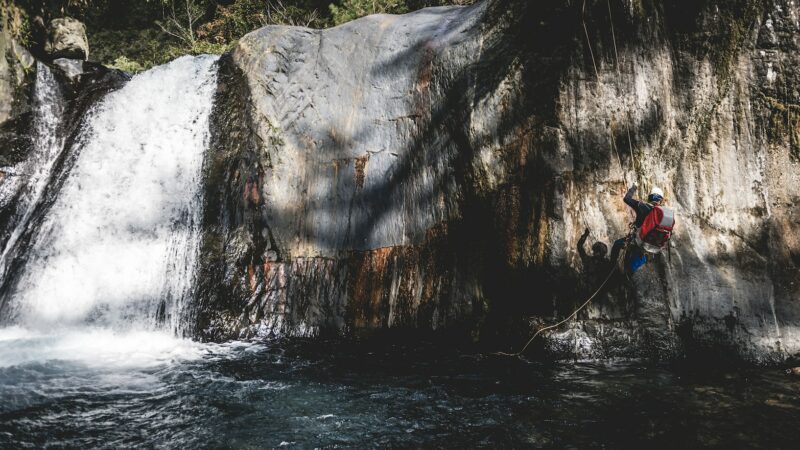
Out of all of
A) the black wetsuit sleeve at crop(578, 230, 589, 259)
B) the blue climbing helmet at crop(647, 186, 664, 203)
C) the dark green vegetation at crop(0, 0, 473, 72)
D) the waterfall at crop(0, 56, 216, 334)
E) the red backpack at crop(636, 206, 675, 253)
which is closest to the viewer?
the red backpack at crop(636, 206, 675, 253)

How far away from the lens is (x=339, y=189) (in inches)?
295

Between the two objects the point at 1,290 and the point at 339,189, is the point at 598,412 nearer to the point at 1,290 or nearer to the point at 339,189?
the point at 339,189

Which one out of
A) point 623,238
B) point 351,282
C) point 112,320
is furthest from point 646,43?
point 112,320

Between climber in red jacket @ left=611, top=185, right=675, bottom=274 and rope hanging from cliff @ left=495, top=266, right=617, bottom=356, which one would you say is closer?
climber in red jacket @ left=611, top=185, right=675, bottom=274

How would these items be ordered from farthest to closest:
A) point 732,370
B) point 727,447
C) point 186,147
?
1. point 186,147
2. point 732,370
3. point 727,447

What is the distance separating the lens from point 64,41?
1035cm

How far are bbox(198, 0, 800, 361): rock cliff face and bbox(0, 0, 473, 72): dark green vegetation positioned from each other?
23.4 ft

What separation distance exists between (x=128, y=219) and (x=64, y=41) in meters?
5.31

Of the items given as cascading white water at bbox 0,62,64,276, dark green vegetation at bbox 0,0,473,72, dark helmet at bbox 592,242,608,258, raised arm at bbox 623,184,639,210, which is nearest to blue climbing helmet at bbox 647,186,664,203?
raised arm at bbox 623,184,639,210

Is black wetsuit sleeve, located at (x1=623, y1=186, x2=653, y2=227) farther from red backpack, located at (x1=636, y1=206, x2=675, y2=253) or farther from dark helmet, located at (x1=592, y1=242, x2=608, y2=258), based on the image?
dark helmet, located at (x1=592, y1=242, x2=608, y2=258)

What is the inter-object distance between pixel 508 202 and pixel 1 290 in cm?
692

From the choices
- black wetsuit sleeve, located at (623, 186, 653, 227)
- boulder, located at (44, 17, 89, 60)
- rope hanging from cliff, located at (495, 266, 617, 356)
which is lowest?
rope hanging from cliff, located at (495, 266, 617, 356)

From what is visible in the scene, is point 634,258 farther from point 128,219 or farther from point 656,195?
point 128,219

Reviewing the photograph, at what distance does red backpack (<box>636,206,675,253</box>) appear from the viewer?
4.98 m
